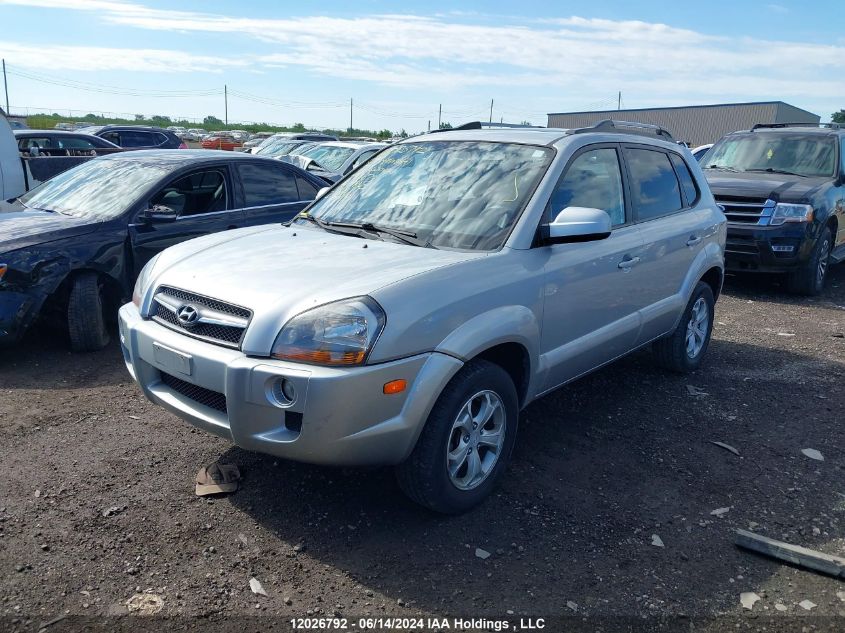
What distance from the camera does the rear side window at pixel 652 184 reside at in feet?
15.6

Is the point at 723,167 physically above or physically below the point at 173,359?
above

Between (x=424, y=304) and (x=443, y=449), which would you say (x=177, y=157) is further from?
(x=443, y=449)

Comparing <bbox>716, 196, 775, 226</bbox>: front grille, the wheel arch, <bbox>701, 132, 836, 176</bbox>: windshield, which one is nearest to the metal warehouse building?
<bbox>701, 132, 836, 176</bbox>: windshield

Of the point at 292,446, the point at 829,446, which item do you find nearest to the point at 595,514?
the point at 292,446

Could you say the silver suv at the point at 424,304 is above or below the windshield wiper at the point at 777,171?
below

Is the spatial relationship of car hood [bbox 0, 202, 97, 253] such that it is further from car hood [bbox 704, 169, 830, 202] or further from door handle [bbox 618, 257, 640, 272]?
car hood [bbox 704, 169, 830, 202]

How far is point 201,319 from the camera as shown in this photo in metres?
3.27

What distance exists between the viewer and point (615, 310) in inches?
174

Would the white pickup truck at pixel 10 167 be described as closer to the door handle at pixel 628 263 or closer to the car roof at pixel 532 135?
the car roof at pixel 532 135

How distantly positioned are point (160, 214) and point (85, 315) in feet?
3.36

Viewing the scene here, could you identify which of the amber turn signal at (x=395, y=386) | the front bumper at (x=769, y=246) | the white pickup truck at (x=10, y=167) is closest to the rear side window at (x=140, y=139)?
the white pickup truck at (x=10, y=167)

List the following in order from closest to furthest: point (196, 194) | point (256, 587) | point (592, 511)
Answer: point (256, 587)
point (592, 511)
point (196, 194)

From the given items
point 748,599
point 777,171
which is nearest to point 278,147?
point 777,171

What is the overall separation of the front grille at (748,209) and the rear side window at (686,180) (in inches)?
147
